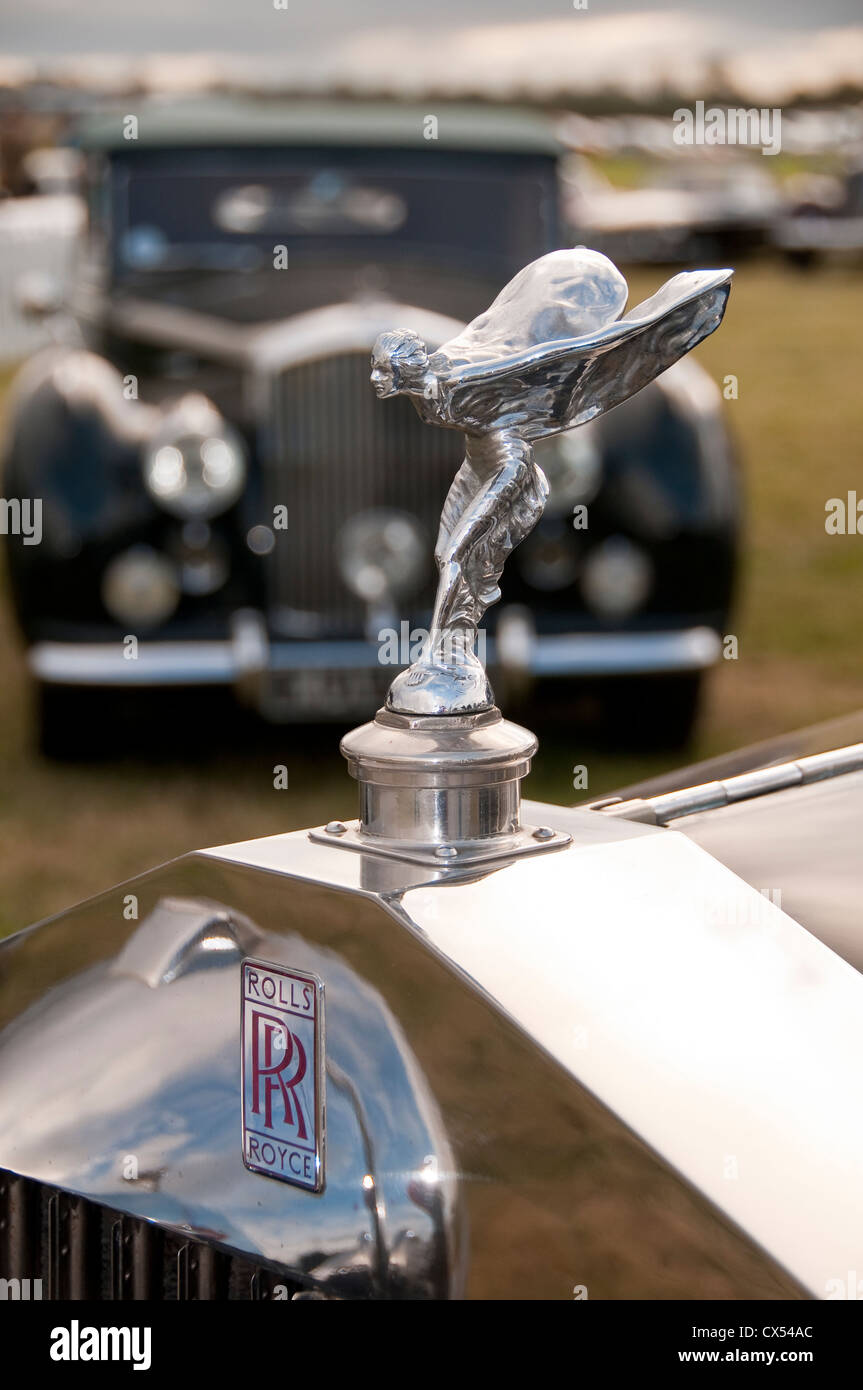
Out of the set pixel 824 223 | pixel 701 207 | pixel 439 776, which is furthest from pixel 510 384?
pixel 701 207

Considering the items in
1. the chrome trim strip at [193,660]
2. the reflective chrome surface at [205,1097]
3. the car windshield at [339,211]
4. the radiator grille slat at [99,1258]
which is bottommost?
the radiator grille slat at [99,1258]

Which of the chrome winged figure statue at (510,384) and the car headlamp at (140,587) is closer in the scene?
the chrome winged figure statue at (510,384)

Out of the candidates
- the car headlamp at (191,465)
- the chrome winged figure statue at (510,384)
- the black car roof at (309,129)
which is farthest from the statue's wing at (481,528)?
the black car roof at (309,129)

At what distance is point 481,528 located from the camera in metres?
1.03

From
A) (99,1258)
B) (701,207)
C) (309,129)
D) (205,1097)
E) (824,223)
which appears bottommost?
(99,1258)

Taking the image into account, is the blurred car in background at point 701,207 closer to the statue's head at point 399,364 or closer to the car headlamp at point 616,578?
the car headlamp at point 616,578

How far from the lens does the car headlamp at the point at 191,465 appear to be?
178 inches

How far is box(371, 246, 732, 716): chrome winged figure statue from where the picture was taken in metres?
1.00

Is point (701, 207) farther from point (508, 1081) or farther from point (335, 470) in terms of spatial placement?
point (508, 1081)

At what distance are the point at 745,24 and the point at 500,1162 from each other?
1036 inches

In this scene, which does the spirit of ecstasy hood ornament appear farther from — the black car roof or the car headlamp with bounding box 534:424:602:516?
the black car roof

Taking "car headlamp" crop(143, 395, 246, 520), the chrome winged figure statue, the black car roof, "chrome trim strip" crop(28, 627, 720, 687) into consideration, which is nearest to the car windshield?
the black car roof

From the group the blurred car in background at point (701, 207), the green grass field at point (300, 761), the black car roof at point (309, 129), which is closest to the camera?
the green grass field at point (300, 761)

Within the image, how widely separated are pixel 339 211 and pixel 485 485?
15.7 ft
